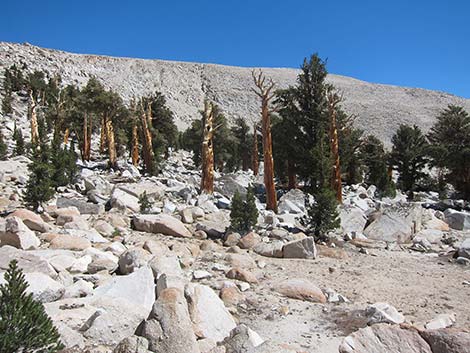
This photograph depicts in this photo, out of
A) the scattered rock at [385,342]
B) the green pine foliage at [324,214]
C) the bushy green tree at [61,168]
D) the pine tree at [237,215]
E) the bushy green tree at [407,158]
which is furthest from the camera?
the bushy green tree at [407,158]

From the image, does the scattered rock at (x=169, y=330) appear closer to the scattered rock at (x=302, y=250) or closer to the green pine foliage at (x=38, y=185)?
the scattered rock at (x=302, y=250)

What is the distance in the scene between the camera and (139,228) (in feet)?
31.0

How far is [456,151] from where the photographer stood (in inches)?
907

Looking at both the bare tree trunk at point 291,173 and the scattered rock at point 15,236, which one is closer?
the scattered rock at point 15,236

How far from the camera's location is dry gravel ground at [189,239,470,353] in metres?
4.51

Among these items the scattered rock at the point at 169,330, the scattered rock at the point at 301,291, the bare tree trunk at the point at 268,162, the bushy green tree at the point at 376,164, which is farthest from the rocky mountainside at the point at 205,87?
the scattered rock at the point at 169,330

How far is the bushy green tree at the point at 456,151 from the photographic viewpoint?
2284 centimetres

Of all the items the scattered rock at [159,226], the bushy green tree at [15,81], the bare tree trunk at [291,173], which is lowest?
the scattered rock at [159,226]

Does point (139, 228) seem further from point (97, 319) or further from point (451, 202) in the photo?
point (451, 202)

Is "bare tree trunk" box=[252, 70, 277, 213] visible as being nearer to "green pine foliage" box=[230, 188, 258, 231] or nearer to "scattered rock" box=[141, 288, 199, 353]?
"green pine foliage" box=[230, 188, 258, 231]

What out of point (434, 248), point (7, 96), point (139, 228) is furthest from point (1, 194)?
point (7, 96)

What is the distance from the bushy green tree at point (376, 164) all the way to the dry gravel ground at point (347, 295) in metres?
14.5

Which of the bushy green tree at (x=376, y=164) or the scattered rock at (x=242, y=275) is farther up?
the bushy green tree at (x=376, y=164)

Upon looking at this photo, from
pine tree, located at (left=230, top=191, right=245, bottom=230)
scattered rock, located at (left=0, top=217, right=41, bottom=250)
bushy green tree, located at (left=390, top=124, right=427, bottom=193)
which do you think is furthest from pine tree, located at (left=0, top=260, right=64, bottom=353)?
bushy green tree, located at (left=390, top=124, right=427, bottom=193)
